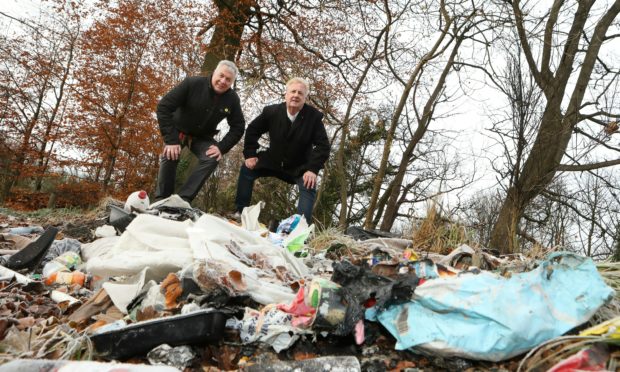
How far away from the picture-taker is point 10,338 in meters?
1.54

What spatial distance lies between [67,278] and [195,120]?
98.1 inches

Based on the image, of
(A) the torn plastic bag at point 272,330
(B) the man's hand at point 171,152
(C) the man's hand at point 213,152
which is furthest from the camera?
(C) the man's hand at point 213,152

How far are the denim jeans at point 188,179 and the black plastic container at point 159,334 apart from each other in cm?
299

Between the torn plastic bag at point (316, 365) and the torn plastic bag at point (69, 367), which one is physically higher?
the torn plastic bag at point (316, 365)

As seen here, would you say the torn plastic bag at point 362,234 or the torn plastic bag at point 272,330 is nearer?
the torn plastic bag at point 272,330

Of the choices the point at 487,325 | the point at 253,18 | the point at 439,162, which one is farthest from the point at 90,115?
the point at 487,325

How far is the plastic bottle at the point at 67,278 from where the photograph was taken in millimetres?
2438

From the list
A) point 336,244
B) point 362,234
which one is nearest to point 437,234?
point 362,234

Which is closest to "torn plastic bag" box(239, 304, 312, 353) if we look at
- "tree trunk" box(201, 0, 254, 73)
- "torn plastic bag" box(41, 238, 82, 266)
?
"torn plastic bag" box(41, 238, 82, 266)

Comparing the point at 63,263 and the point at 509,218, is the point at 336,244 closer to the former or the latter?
the point at 63,263

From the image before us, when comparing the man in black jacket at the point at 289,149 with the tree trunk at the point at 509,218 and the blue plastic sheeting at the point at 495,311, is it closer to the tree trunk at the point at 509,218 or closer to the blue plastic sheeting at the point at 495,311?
the tree trunk at the point at 509,218

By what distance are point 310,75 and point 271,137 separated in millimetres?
6660

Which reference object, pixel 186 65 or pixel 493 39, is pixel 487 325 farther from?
pixel 186 65

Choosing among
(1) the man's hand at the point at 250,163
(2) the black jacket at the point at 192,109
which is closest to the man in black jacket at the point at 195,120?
(2) the black jacket at the point at 192,109
